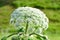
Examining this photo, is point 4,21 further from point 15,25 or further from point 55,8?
point 15,25

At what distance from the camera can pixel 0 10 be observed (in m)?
63.8

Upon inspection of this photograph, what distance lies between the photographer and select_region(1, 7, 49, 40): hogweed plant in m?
5.32

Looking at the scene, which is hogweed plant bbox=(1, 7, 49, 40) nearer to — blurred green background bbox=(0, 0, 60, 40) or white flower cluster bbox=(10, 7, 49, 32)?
white flower cluster bbox=(10, 7, 49, 32)

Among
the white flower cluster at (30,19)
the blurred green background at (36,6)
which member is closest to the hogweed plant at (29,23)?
the white flower cluster at (30,19)

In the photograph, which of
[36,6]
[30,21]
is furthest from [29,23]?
[36,6]

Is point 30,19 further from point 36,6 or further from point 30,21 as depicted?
point 36,6

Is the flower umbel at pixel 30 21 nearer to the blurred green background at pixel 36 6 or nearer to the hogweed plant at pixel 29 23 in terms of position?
the hogweed plant at pixel 29 23

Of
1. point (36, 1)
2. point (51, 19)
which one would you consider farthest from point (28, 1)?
point (51, 19)

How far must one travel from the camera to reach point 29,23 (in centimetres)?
539

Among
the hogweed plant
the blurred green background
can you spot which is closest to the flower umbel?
the hogweed plant

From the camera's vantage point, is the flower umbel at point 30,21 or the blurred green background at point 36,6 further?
the blurred green background at point 36,6

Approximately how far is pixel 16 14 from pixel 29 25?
10.6 inches

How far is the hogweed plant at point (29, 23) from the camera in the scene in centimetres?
532

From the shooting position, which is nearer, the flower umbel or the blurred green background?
the flower umbel
